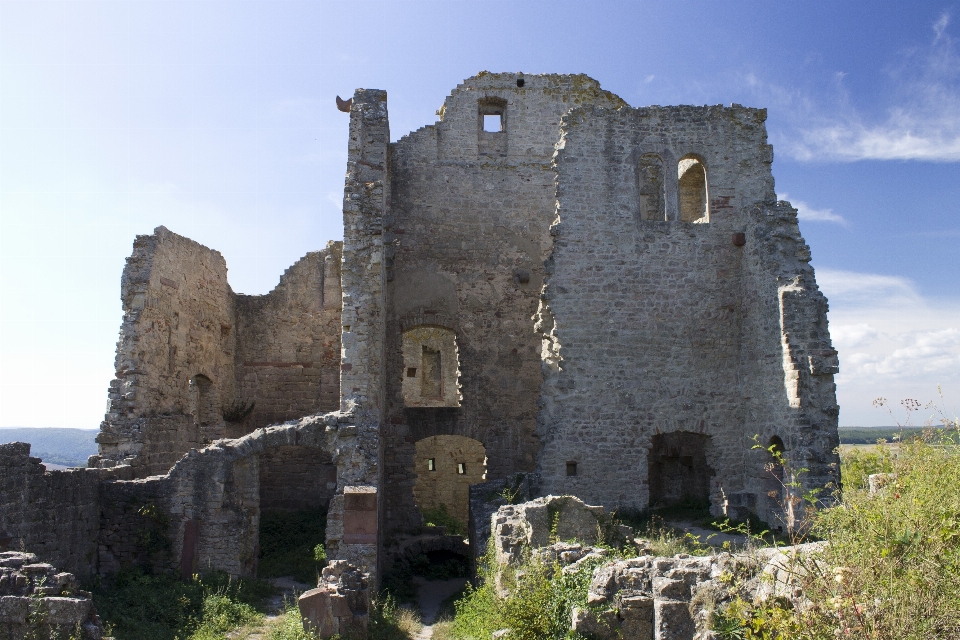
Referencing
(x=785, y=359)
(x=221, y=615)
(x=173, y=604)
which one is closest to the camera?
(x=221, y=615)

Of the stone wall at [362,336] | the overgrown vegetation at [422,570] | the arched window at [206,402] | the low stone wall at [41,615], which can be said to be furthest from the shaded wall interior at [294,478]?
the low stone wall at [41,615]

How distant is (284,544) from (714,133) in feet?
35.8

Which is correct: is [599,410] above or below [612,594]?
above

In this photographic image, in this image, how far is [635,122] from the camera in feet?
42.8

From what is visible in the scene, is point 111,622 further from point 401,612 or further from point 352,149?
point 352,149

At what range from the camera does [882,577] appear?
13.2 feet

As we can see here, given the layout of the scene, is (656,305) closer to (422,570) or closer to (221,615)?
(422,570)

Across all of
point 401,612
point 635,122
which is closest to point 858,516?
point 401,612

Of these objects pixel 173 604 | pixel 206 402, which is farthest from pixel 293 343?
pixel 173 604

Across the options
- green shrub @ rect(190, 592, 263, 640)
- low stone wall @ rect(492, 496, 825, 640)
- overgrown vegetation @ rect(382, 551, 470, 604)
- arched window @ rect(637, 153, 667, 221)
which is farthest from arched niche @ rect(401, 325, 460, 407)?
low stone wall @ rect(492, 496, 825, 640)

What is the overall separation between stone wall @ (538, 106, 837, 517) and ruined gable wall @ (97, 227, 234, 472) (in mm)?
7162

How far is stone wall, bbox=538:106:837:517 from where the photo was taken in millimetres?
12180

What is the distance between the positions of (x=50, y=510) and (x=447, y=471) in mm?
10476

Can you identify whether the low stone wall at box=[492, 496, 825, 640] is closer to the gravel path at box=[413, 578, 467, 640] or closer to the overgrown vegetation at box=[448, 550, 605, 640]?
the overgrown vegetation at box=[448, 550, 605, 640]
